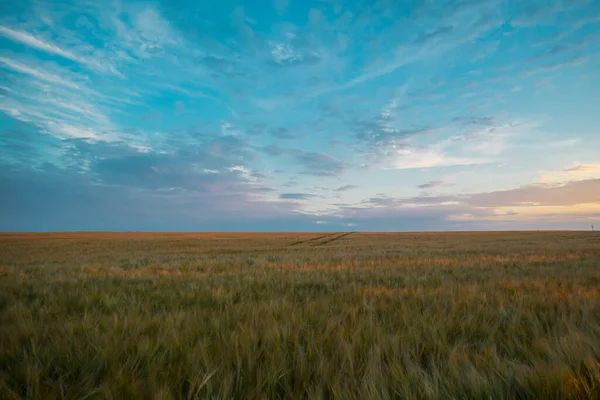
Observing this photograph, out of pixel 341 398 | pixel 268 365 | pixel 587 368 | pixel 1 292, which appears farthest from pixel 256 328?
pixel 1 292

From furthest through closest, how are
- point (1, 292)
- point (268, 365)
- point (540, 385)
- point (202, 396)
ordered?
point (1, 292)
point (268, 365)
point (202, 396)
point (540, 385)

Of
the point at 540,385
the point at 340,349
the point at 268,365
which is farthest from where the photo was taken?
the point at 340,349

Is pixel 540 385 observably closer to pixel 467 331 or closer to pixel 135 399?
pixel 467 331

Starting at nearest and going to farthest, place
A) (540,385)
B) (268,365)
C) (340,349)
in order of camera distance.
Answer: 1. (540,385)
2. (268,365)
3. (340,349)

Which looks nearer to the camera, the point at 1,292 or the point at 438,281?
the point at 1,292

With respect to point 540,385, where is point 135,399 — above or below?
below

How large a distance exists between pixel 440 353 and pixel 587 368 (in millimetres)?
870

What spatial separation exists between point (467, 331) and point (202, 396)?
98.8 inches

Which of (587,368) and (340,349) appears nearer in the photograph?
(587,368)

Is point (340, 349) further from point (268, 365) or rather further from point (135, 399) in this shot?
point (135, 399)

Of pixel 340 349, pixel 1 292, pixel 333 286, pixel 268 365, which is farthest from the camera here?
pixel 333 286

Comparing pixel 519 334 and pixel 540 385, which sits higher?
pixel 540 385

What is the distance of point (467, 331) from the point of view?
2.88m

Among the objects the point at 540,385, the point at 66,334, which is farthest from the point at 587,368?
the point at 66,334
